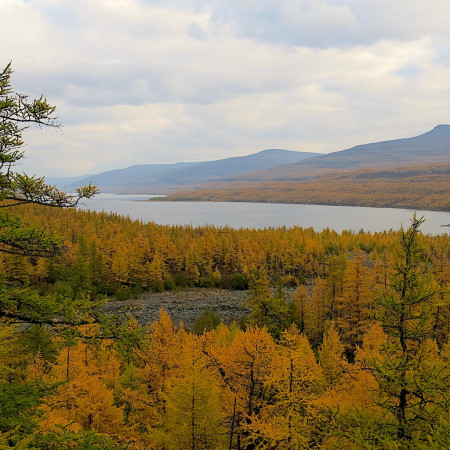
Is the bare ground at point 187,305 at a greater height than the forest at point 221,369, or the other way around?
the forest at point 221,369

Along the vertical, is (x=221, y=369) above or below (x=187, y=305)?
above

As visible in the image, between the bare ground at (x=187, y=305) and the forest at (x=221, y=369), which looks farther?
the bare ground at (x=187, y=305)

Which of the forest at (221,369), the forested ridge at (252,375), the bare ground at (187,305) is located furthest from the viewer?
the bare ground at (187,305)

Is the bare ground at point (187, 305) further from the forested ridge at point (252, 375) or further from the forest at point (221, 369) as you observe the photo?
the forest at point (221, 369)

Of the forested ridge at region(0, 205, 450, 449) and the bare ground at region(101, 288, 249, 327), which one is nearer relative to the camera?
the forested ridge at region(0, 205, 450, 449)

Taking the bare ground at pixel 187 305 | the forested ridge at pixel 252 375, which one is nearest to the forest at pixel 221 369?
the forested ridge at pixel 252 375

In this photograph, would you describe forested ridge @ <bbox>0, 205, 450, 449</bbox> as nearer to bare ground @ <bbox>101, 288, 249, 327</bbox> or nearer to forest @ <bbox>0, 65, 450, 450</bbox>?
forest @ <bbox>0, 65, 450, 450</bbox>

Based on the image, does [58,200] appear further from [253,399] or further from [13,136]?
[253,399]

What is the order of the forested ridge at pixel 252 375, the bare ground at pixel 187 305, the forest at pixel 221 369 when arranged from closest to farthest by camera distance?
the forest at pixel 221 369, the forested ridge at pixel 252 375, the bare ground at pixel 187 305

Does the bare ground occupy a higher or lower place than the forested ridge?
lower

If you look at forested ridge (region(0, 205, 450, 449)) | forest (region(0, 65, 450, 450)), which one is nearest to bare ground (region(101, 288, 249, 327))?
forested ridge (region(0, 205, 450, 449))

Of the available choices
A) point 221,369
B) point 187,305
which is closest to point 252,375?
point 221,369

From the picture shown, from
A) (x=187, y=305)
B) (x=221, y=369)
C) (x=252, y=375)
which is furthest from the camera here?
(x=187, y=305)

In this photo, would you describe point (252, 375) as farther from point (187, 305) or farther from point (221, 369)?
point (187, 305)
